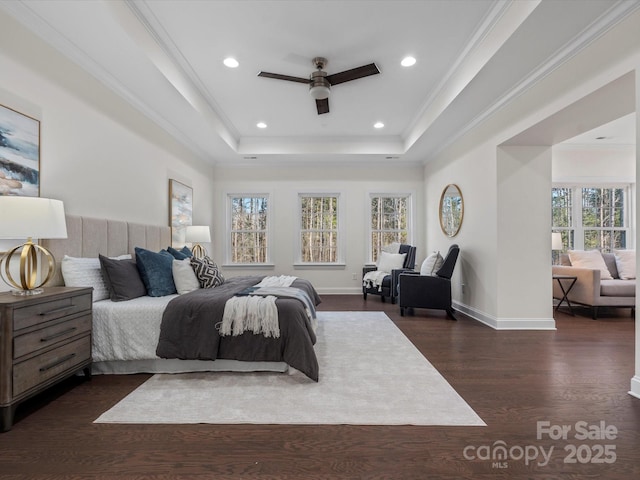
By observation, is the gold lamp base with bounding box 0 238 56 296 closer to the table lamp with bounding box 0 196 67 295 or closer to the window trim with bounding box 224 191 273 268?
the table lamp with bounding box 0 196 67 295

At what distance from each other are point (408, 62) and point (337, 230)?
3.69 meters

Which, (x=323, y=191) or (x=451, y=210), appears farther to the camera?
(x=323, y=191)

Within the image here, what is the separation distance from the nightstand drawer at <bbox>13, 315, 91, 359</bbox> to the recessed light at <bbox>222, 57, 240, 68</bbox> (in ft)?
Result: 9.13

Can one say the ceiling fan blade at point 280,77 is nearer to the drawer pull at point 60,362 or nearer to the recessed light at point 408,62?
the recessed light at point 408,62

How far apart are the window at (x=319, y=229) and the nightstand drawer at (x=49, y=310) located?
4530 millimetres

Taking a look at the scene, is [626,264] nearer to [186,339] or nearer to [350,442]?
[350,442]

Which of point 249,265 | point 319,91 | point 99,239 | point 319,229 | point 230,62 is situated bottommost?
point 249,265

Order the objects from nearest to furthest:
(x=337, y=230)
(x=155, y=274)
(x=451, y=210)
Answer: (x=155, y=274) < (x=451, y=210) < (x=337, y=230)

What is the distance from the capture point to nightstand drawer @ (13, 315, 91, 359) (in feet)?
5.91

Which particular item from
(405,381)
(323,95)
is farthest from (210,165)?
(405,381)

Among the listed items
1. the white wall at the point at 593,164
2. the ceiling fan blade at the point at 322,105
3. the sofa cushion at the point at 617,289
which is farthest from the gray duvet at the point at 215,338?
the white wall at the point at 593,164

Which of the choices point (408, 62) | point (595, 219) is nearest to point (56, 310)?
point (408, 62)

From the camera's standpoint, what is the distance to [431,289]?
448 cm

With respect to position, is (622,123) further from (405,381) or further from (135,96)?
(135,96)
